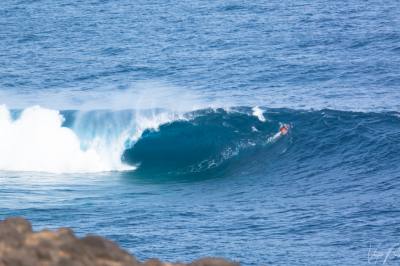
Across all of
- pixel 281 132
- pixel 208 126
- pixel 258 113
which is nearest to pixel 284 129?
pixel 281 132

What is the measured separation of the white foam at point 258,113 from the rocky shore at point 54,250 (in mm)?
30387

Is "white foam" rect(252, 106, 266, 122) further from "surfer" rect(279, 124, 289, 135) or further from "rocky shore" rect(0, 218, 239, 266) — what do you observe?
"rocky shore" rect(0, 218, 239, 266)

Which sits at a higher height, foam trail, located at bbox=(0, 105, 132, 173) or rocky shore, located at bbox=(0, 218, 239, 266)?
rocky shore, located at bbox=(0, 218, 239, 266)

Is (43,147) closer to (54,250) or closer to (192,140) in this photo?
(192,140)

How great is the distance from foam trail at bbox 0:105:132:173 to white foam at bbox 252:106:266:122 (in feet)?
17.0

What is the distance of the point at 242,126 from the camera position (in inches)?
1554

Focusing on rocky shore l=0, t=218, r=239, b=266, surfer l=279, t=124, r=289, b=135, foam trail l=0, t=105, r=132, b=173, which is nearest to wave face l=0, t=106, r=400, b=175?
foam trail l=0, t=105, r=132, b=173

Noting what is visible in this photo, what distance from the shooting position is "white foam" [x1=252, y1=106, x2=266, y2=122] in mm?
39938

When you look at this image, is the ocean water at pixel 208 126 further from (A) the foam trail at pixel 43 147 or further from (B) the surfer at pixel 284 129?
(B) the surfer at pixel 284 129

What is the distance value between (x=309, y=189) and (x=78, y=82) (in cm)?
2182

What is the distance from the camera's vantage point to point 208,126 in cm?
3966

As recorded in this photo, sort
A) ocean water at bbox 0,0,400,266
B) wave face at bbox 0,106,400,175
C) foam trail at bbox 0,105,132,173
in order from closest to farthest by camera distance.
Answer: ocean water at bbox 0,0,400,266 < wave face at bbox 0,106,400,175 < foam trail at bbox 0,105,132,173

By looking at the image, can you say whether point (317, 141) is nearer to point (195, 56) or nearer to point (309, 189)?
point (309, 189)

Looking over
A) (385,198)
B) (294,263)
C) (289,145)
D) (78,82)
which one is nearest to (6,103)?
(78,82)
